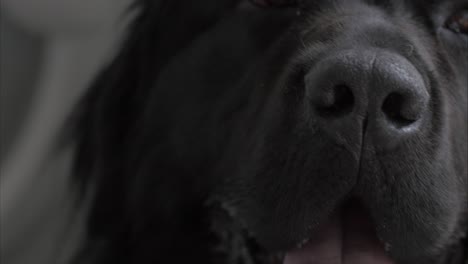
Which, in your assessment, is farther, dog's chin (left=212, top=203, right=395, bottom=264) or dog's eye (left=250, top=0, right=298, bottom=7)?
dog's eye (left=250, top=0, right=298, bottom=7)

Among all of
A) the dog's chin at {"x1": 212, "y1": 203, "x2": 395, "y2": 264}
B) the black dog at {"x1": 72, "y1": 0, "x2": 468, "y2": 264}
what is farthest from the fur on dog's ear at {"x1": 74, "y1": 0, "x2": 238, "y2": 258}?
the dog's chin at {"x1": 212, "y1": 203, "x2": 395, "y2": 264}

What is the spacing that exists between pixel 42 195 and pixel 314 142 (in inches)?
49.5

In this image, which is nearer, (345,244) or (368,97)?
(368,97)

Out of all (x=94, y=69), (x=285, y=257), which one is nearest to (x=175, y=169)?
(x=285, y=257)

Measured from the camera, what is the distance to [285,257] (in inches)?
53.6

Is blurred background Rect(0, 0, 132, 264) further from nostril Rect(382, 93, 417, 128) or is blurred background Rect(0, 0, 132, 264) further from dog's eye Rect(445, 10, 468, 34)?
nostril Rect(382, 93, 417, 128)

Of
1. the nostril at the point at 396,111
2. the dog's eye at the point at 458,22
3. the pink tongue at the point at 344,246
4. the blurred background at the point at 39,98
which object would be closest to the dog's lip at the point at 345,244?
the pink tongue at the point at 344,246

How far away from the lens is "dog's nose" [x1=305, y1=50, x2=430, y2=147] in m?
1.13

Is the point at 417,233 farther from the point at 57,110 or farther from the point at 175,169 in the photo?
the point at 57,110

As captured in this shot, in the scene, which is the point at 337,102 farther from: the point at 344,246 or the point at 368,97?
the point at 344,246

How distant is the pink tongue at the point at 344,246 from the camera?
1298 millimetres

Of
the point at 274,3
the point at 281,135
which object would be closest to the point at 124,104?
the point at 274,3

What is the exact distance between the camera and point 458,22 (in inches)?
58.2

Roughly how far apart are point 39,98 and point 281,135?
1.18 metres
